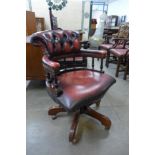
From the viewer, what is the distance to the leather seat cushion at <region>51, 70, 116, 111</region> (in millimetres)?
1098

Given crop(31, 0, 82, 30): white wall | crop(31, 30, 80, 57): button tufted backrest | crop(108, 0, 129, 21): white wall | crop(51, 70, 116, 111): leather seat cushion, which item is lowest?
crop(51, 70, 116, 111): leather seat cushion

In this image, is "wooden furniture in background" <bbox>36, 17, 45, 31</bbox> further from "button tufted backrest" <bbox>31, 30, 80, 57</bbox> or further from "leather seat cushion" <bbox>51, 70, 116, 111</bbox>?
"leather seat cushion" <bbox>51, 70, 116, 111</bbox>

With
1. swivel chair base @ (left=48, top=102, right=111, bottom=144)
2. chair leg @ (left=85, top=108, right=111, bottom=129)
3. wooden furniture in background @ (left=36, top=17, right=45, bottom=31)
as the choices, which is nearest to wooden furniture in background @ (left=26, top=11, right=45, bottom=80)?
swivel chair base @ (left=48, top=102, right=111, bottom=144)

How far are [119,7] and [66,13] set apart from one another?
5.22m

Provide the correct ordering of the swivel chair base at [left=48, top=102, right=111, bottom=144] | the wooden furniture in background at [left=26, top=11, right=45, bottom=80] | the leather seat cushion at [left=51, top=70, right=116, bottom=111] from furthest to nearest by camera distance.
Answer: the wooden furniture in background at [left=26, top=11, right=45, bottom=80] → the swivel chair base at [left=48, top=102, right=111, bottom=144] → the leather seat cushion at [left=51, top=70, right=116, bottom=111]

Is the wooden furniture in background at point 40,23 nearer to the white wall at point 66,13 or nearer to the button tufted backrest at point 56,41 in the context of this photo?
the white wall at point 66,13

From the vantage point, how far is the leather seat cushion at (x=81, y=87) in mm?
1098

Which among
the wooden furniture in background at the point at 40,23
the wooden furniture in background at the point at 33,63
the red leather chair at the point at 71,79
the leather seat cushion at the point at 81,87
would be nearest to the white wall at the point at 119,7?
the wooden furniture in background at the point at 40,23

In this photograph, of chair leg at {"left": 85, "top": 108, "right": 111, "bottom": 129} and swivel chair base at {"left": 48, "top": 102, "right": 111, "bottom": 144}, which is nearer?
swivel chair base at {"left": 48, "top": 102, "right": 111, "bottom": 144}

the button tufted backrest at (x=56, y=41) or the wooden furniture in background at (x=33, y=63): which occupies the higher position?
the button tufted backrest at (x=56, y=41)

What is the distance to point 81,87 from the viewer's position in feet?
4.06

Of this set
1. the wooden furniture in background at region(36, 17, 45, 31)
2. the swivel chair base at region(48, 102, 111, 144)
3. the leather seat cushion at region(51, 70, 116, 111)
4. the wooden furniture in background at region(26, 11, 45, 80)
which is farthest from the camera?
the wooden furniture in background at region(36, 17, 45, 31)
